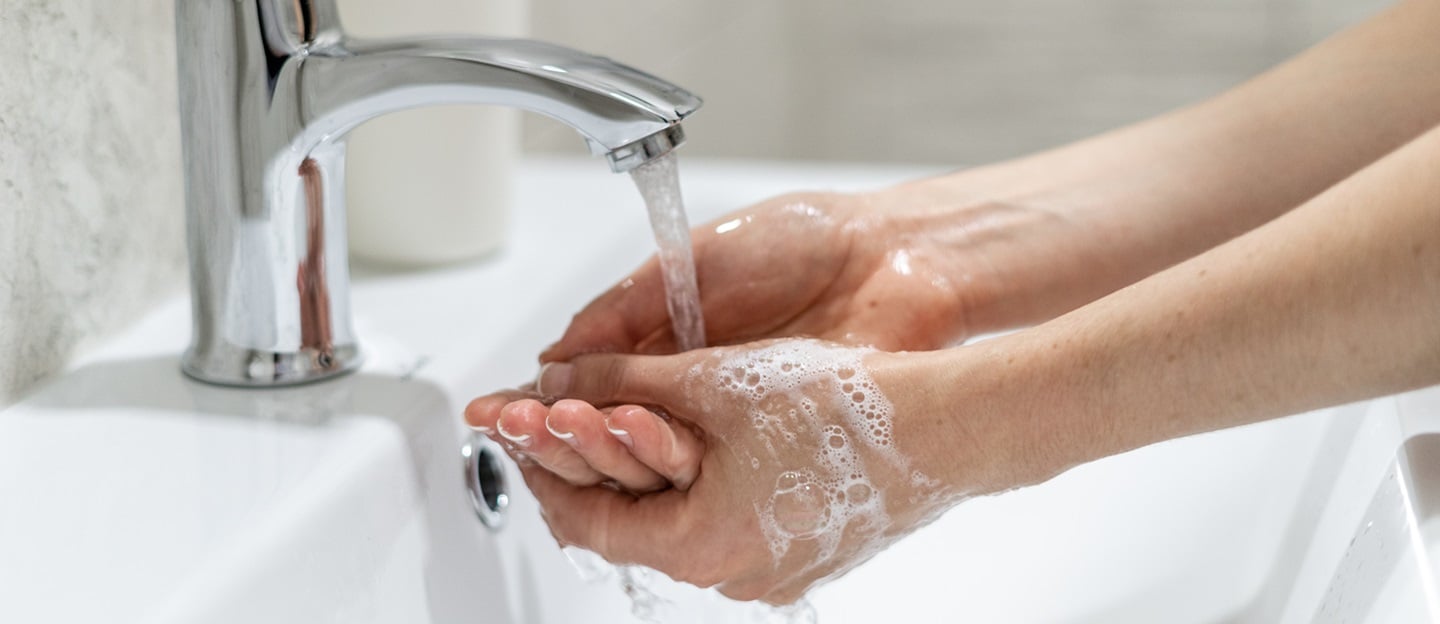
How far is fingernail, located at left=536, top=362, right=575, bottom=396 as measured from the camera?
52 cm

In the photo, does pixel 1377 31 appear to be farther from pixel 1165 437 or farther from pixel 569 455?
pixel 569 455

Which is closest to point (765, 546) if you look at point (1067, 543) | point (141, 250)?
point (1067, 543)

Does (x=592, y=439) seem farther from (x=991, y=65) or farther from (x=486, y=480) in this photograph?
(x=991, y=65)

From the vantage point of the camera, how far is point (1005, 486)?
0.48 meters

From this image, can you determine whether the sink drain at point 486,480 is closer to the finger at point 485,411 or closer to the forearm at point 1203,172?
the finger at point 485,411

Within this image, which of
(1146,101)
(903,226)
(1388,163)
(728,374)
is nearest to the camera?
(1388,163)

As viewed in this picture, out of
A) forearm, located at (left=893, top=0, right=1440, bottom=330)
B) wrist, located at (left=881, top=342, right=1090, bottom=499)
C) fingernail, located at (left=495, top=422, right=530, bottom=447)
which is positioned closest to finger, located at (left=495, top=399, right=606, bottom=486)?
fingernail, located at (left=495, top=422, right=530, bottom=447)

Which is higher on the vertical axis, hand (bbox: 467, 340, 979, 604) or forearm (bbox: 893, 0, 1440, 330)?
forearm (bbox: 893, 0, 1440, 330)

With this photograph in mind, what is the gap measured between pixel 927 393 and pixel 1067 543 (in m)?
0.17

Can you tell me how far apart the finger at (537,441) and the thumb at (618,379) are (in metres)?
0.03

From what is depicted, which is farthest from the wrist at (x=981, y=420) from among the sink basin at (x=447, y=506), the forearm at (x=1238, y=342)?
the sink basin at (x=447, y=506)

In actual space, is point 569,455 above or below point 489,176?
below

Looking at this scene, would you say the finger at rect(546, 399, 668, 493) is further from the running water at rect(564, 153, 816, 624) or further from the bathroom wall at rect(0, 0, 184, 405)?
the bathroom wall at rect(0, 0, 184, 405)

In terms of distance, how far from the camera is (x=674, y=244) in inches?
20.6
